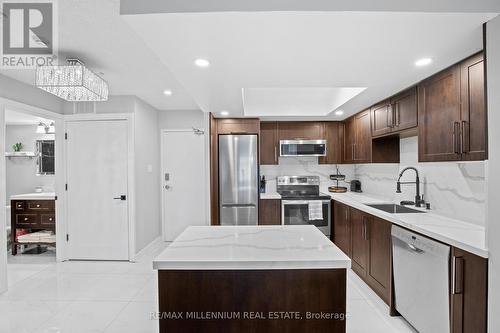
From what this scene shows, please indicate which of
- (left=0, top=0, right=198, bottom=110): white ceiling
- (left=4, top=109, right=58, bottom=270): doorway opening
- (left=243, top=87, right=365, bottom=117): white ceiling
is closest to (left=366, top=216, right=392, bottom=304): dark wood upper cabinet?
(left=243, top=87, right=365, bottom=117): white ceiling

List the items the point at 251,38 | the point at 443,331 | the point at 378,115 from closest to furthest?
the point at 251,38
the point at 443,331
the point at 378,115

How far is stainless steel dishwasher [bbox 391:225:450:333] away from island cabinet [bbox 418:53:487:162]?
2.26ft

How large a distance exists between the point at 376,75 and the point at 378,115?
111cm

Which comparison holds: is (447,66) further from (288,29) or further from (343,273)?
(343,273)

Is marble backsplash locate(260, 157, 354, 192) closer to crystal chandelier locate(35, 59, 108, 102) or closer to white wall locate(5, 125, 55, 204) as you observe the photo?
crystal chandelier locate(35, 59, 108, 102)

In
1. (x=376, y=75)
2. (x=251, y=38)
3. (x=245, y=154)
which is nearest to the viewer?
(x=251, y=38)

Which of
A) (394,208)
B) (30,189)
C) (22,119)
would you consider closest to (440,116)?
(394,208)

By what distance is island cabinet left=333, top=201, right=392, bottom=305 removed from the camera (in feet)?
8.00

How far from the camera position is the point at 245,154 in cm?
414

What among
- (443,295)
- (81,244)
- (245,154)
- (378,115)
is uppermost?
(378,115)

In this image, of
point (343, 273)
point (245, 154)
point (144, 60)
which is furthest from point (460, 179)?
point (144, 60)

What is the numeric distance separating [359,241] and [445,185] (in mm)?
1054

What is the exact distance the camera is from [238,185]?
4.11 m

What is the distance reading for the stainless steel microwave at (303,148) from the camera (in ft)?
14.1
